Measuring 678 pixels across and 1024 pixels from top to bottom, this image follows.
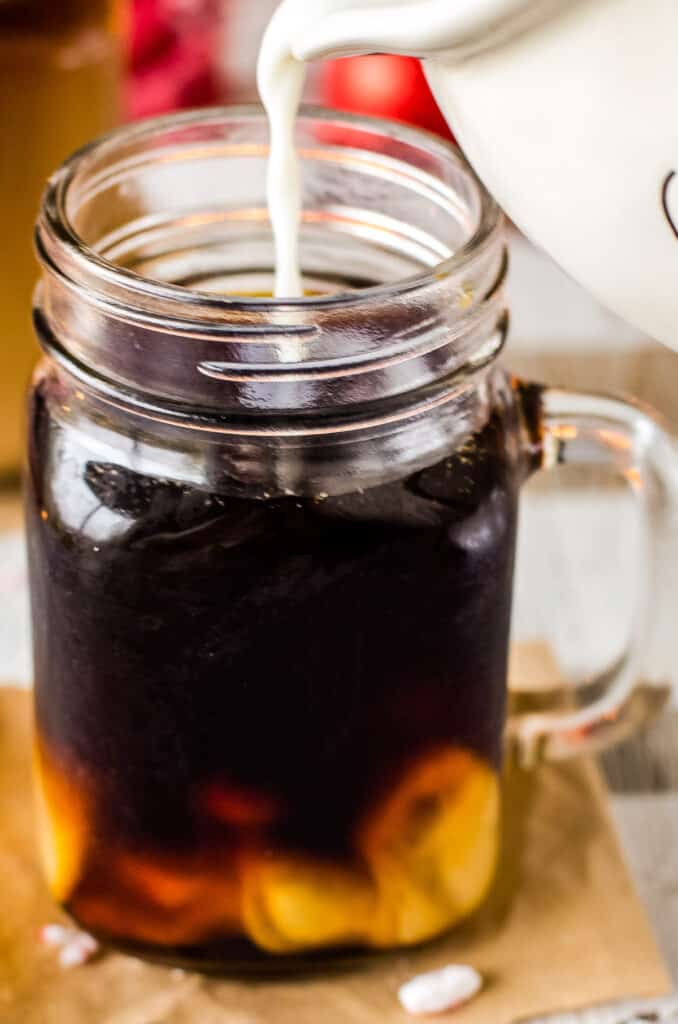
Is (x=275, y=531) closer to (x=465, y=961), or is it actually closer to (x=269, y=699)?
(x=269, y=699)

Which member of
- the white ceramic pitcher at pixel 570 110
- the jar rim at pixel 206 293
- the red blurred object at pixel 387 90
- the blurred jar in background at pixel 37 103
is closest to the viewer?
the white ceramic pitcher at pixel 570 110

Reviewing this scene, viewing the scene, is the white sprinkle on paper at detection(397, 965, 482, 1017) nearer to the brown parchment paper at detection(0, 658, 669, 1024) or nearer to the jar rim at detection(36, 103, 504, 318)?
the brown parchment paper at detection(0, 658, 669, 1024)

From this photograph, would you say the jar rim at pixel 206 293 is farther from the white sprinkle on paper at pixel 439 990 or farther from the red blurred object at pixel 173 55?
the red blurred object at pixel 173 55

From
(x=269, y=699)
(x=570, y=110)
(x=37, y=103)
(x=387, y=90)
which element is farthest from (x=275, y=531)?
(x=387, y=90)

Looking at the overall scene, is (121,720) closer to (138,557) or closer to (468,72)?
(138,557)

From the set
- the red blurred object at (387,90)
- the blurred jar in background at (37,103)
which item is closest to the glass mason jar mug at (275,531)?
the blurred jar in background at (37,103)

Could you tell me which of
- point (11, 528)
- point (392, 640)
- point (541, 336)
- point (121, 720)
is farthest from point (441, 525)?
point (541, 336)
